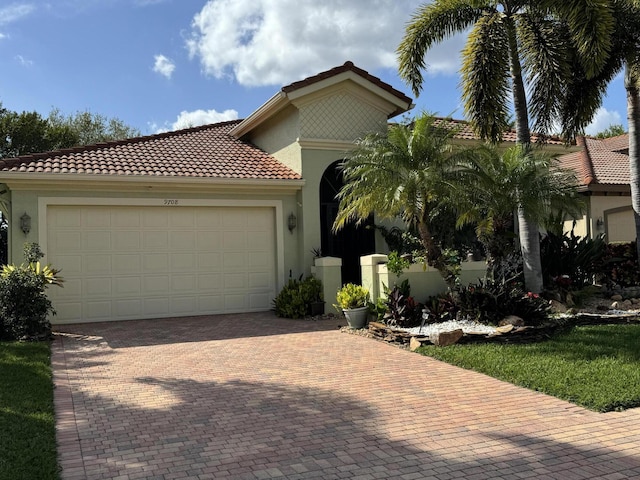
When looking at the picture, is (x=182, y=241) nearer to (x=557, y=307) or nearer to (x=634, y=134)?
(x=557, y=307)

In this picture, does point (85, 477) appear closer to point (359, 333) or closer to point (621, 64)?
point (359, 333)

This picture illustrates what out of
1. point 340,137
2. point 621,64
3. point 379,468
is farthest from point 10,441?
point 621,64

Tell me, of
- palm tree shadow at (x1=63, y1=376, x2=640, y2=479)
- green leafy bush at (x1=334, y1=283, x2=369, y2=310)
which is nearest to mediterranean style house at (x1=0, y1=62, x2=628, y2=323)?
green leafy bush at (x1=334, y1=283, x2=369, y2=310)

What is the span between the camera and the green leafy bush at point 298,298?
13703 millimetres

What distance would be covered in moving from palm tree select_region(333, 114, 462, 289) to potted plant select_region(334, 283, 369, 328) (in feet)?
6.20

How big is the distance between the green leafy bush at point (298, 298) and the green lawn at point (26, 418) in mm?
5763

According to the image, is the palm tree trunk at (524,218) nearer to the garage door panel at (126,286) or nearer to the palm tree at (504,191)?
the palm tree at (504,191)

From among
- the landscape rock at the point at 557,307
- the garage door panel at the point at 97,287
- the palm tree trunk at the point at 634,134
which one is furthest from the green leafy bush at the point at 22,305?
the palm tree trunk at the point at 634,134

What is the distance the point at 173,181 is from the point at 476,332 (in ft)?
26.5

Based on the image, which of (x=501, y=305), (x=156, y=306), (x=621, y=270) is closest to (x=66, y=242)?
(x=156, y=306)

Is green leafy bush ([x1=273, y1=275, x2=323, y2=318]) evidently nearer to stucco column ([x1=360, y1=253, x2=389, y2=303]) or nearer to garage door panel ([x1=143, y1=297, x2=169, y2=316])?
stucco column ([x1=360, y1=253, x2=389, y2=303])

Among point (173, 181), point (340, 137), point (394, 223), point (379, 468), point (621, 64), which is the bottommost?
point (379, 468)

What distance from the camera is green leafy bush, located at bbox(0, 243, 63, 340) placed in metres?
10.7

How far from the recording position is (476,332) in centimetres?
988
